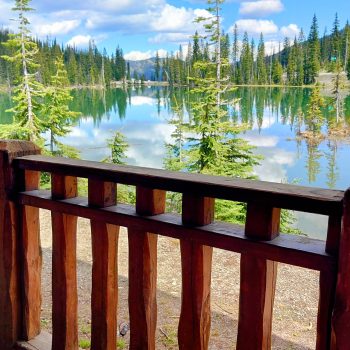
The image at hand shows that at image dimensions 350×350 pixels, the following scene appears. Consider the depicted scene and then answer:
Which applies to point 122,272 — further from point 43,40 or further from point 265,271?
point 43,40

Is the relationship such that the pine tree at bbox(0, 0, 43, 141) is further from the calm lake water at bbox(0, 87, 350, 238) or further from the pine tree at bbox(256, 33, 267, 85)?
the pine tree at bbox(256, 33, 267, 85)

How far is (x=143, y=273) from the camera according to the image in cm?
141

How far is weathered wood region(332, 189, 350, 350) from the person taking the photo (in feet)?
3.15

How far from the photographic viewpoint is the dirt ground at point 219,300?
3.07 metres

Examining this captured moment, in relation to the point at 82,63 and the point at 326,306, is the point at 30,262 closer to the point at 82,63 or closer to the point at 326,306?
the point at 326,306

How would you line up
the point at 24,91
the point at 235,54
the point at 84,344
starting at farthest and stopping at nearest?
the point at 235,54 → the point at 24,91 → the point at 84,344

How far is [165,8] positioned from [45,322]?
69071mm

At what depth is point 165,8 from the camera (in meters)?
66.9

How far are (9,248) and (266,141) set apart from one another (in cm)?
3079

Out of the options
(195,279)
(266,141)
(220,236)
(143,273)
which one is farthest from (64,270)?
(266,141)

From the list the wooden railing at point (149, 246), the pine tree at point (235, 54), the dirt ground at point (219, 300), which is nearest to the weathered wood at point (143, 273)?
the wooden railing at point (149, 246)

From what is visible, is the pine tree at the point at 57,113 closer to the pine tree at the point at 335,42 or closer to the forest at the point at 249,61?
the forest at the point at 249,61

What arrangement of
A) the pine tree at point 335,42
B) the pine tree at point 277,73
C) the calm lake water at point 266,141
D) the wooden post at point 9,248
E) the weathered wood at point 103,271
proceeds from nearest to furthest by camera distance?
the weathered wood at point 103,271
the wooden post at point 9,248
the calm lake water at point 266,141
the pine tree at point 335,42
the pine tree at point 277,73

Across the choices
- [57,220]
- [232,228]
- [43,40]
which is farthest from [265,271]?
[43,40]
